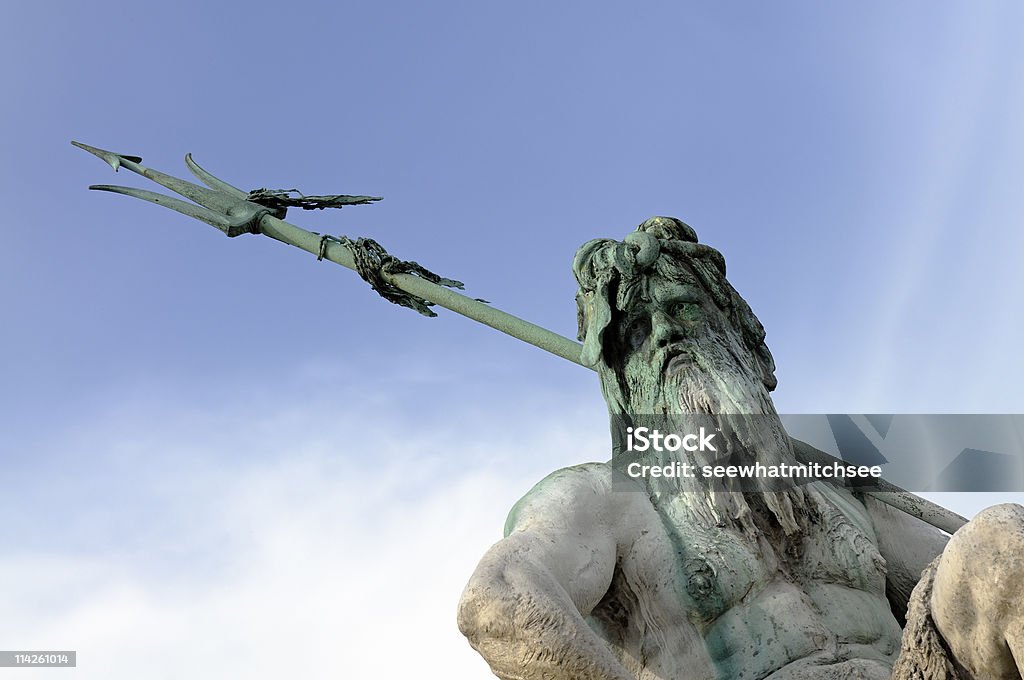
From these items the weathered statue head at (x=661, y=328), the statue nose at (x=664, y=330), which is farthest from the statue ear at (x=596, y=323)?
the statue nose at (x=664, y=330)

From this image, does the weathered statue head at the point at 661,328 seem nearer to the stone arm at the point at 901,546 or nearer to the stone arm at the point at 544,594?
the stone arm at the point at 544,594

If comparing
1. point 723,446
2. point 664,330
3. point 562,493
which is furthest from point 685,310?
point 562,493

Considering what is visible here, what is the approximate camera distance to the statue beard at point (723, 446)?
4453mm

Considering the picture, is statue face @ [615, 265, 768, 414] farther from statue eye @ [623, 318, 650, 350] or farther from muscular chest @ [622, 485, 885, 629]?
muscular chest @ [622, 485, 885, 629]

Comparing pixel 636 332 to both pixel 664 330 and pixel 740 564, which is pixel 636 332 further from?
pixel 740 564

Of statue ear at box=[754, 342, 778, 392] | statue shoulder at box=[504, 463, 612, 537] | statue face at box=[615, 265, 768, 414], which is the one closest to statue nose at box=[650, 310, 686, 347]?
statue face at box=[615, 265, 768, 414]

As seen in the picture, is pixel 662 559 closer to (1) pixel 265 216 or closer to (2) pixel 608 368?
(2) pixel 608 368

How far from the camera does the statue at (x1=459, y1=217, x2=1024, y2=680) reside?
11.3 feet

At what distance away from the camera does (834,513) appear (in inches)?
181

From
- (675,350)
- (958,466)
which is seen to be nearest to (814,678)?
(675,350)

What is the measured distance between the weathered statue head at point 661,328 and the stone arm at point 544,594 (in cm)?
61

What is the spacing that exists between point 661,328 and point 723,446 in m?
0.51

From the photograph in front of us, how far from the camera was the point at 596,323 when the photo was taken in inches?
188

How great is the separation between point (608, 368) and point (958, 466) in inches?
65.3
